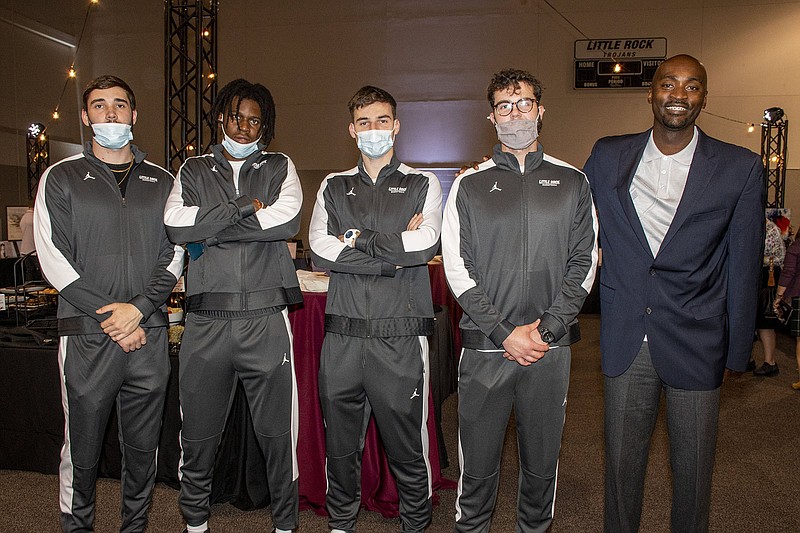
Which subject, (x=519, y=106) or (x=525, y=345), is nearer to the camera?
(x=525, y=345)

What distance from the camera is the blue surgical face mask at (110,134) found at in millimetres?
2654

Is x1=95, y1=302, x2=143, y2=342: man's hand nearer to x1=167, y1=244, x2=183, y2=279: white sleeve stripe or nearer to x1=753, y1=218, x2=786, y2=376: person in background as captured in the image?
x1=167, y1=244, x2=183, y2=279: white sleeve stripe

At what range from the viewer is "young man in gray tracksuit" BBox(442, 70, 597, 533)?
240 centimetres

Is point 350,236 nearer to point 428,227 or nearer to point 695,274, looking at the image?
point 428,227

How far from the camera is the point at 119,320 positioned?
251cm

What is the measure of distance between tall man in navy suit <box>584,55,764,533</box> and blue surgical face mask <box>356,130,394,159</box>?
0.90m

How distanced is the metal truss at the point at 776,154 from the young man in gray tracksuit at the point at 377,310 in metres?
9.25

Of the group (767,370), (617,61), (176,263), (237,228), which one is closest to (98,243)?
(176,263)

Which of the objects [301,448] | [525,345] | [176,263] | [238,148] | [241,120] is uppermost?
[241,120]

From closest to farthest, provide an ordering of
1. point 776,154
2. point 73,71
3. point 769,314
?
point 769,314, point 776,154, point 73,71

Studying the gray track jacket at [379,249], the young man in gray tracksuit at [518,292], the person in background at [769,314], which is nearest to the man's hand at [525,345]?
the young man in gray tracksuit at [518,292]

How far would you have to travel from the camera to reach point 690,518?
2.30 m

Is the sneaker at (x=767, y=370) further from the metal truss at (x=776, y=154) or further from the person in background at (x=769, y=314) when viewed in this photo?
the metal truss at (x=776, y=154)

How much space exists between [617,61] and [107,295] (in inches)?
393
